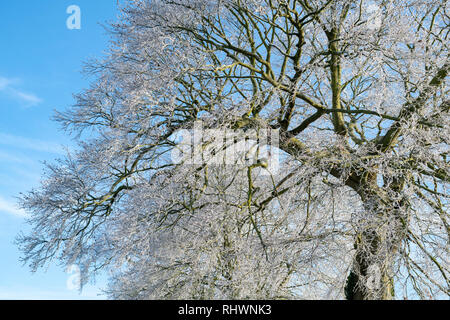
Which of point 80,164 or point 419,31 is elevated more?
point 419,31

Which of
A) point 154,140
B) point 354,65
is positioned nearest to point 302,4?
point 354,65

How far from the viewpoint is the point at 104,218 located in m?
9.37

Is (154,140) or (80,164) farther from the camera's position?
(80,164)

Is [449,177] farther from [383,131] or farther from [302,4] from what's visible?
[302,4]

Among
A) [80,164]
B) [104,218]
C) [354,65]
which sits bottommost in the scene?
[104,218]

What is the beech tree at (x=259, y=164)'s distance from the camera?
7.06 metres

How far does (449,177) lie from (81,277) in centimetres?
723

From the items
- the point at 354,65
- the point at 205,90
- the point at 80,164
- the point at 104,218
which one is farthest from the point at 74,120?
the point at 354,65

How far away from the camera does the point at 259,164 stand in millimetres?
6812

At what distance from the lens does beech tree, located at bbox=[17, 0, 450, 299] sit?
706 cm

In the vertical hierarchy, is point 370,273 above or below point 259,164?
below
